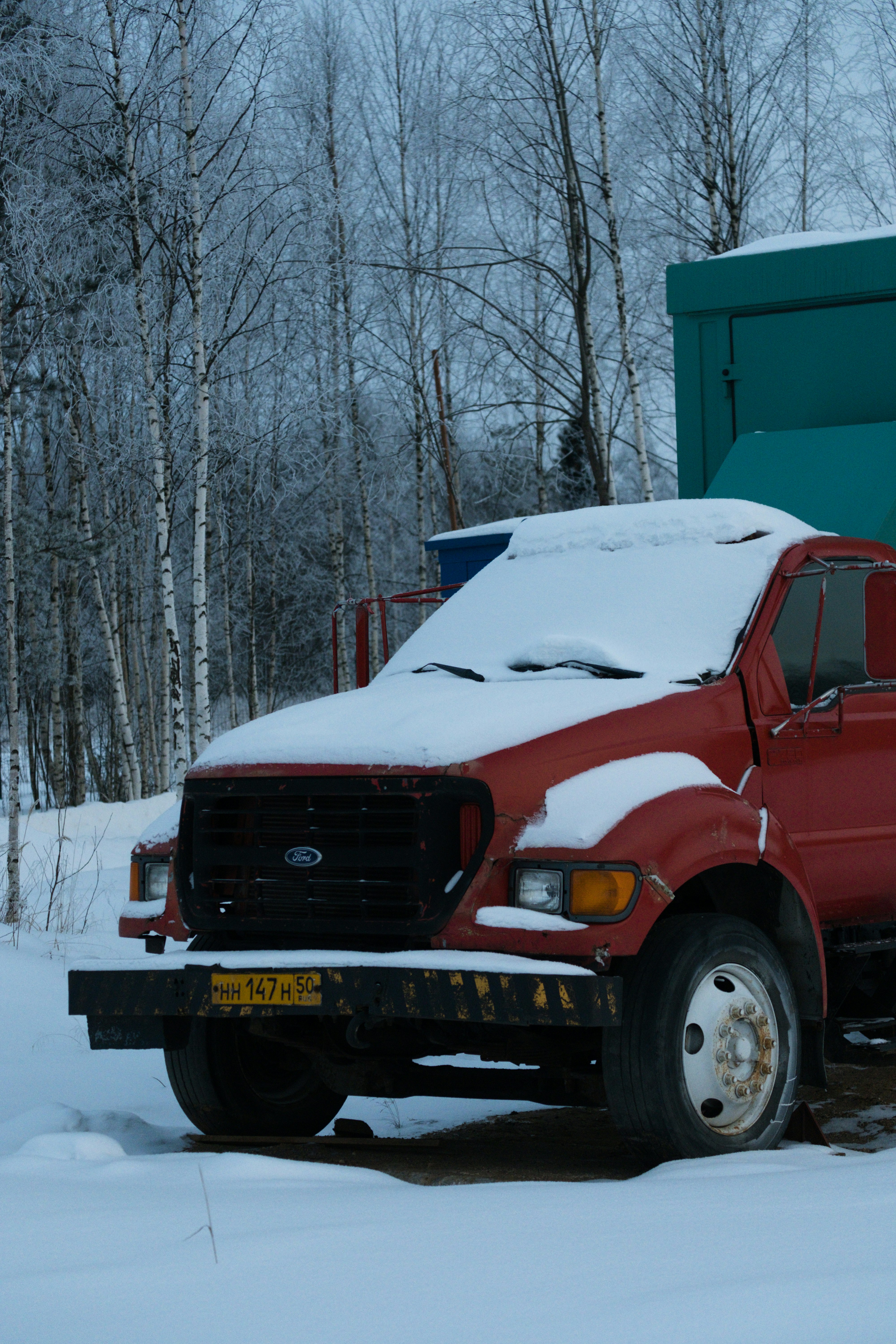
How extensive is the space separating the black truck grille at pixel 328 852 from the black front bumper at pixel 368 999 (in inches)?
8.8

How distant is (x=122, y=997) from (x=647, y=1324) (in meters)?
2.64

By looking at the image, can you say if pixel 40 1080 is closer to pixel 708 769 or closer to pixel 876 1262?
pixel 708 769

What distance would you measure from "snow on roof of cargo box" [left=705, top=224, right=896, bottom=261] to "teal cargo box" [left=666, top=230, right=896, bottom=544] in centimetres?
2

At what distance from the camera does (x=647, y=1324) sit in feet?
8.78

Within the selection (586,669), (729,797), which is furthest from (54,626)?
(729,797)

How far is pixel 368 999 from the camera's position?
4445 millimetres

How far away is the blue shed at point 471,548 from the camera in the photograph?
10125mm

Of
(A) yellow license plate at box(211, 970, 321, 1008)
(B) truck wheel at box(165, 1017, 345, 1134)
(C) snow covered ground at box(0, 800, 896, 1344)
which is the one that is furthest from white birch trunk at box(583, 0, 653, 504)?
(C) snow covered ground at box(0, 800, 896, 1344)

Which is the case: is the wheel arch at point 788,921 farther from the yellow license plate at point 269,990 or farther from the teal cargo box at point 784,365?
the teal cargo box at point 784,365

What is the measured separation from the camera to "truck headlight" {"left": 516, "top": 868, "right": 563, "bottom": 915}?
438 centimetres

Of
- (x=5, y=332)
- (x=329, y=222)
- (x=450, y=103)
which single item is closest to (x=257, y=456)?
(x=329, y=222)

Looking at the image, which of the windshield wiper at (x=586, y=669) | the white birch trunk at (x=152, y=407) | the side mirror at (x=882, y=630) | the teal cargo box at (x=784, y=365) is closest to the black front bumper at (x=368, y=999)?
the windshield wiper at (x=586, y=669)

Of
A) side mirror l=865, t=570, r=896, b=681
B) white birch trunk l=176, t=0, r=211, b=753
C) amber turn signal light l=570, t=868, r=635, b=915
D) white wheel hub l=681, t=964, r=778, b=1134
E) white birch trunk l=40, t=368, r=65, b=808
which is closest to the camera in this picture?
amber turn signal light l=570, t=868, r=635, b=915

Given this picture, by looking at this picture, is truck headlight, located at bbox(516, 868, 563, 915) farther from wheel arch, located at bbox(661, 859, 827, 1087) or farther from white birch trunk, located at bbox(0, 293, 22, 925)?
white birch trunk, located at bbox(0, 293, 22, 925)
